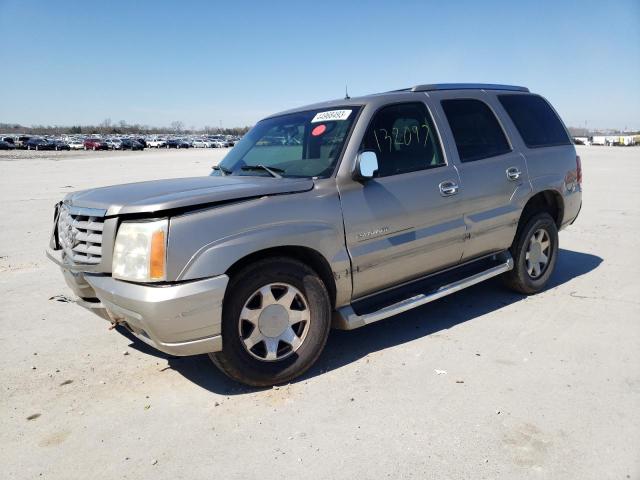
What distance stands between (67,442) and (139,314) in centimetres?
81

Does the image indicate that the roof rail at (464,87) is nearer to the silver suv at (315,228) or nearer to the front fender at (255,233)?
the silver suv at (315,228)

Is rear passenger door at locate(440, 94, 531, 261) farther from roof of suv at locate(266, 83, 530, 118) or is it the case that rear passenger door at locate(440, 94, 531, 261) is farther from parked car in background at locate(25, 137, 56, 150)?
parked car in background at locate(25, 137, 56, 150)

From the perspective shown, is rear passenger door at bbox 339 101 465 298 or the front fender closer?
the front fender

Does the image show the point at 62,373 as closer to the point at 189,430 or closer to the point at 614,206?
the point at 189,430

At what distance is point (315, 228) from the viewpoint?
3348mm

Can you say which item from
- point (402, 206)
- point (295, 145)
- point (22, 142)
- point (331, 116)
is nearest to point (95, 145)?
point (22, 142)

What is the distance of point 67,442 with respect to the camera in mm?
2854

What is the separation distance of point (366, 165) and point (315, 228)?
0.58m

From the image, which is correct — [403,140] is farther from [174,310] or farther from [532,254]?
[174,310]

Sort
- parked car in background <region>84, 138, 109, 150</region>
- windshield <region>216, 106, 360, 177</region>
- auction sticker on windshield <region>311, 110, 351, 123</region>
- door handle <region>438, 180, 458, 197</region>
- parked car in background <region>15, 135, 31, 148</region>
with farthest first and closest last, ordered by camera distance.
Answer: parked car in background <region>84, 138, 109, 150</region>, parked car in background <region>15, 135, 31, 148</region>, door handle <region>438, 180, 458, 197</region>, auction sticker on windshield <region>311, 110, 351, 123</region>, windshield <region>216, 106, 360, 177</region>

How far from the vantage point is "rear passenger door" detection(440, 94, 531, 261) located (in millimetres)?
4289

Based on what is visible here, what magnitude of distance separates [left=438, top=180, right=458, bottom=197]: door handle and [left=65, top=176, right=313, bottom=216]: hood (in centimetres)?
116

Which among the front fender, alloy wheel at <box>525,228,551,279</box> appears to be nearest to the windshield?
the front fender

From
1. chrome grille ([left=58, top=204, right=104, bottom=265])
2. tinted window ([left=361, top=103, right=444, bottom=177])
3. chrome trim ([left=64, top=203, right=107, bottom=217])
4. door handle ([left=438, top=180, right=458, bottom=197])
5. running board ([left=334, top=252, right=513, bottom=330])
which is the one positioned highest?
tinted window ([left=361, top=103, right=444, bottom=177])
